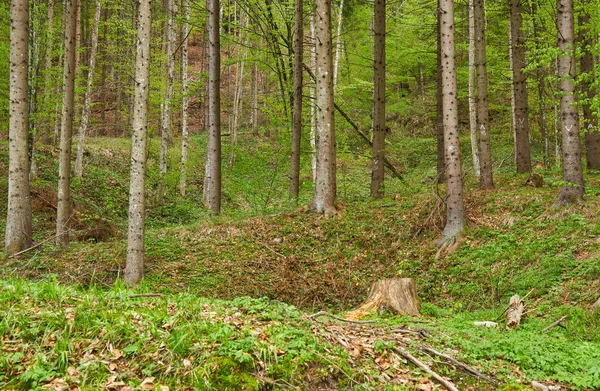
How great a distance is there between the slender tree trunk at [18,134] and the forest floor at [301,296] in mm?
637

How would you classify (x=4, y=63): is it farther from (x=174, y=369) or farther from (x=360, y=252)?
(x=174, y=369)

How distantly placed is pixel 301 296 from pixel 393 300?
264 cm

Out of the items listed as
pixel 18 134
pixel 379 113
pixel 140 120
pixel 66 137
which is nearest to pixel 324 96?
pixel 379 113

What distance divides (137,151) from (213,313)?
15.5 ft

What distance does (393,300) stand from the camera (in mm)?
6922

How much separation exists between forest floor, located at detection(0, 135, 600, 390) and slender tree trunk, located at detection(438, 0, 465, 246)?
497 millimetres

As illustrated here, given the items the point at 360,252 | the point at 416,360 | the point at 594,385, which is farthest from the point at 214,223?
the point at 594,385

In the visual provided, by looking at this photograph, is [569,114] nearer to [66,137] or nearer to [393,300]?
[393,300]

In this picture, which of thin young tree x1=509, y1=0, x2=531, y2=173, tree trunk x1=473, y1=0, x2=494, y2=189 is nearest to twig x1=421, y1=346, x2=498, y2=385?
tree trunk x1=473, y1=0, x2=494, y2=189

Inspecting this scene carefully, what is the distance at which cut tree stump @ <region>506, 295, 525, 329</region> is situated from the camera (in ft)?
20.9

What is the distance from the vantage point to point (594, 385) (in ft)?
13.7

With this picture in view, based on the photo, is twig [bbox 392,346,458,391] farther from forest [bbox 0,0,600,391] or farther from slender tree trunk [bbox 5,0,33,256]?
slender tree trunk [bbox 5,0,33,256]

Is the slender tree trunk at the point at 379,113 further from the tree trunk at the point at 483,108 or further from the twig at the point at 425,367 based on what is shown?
the twig at the point at 425,367

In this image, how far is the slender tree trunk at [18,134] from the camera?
9336mm
